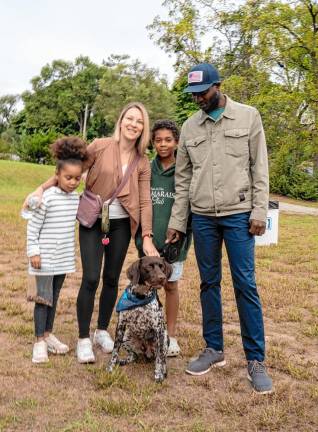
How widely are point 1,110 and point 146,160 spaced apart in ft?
277

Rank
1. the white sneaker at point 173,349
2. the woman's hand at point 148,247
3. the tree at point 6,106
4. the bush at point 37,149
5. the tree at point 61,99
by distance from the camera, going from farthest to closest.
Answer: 1. the tree at point 6,106
2. the tree at point 61,99
3. the bush at point 37,149
4. the white sneaker at point 173,349
5. the woman's hand at point 148,247

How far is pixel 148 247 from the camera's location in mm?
4156

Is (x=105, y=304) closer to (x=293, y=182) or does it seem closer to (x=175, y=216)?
(x=175, y=216)

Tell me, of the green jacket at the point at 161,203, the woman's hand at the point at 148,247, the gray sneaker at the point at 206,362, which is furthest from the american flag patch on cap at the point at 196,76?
the gray sneaker at the point at 206,362

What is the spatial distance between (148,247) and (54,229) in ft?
2.51

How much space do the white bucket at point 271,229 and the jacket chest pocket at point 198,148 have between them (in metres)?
6.92

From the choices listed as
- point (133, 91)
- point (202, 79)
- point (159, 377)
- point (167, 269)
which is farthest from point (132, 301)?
point (133, 91)

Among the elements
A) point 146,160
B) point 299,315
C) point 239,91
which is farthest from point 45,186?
point 239,91

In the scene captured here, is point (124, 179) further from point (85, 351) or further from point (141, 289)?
point (85, 351)

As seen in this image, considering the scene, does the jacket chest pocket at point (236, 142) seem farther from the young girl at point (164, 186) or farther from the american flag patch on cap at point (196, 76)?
the young girl at point (164, 186)

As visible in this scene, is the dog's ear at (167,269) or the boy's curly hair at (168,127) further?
the boy's curly hair at (168,127)

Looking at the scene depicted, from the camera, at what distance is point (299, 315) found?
5.62 m

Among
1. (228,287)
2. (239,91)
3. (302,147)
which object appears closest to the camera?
(228,287)

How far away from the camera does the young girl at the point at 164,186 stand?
167 inches
